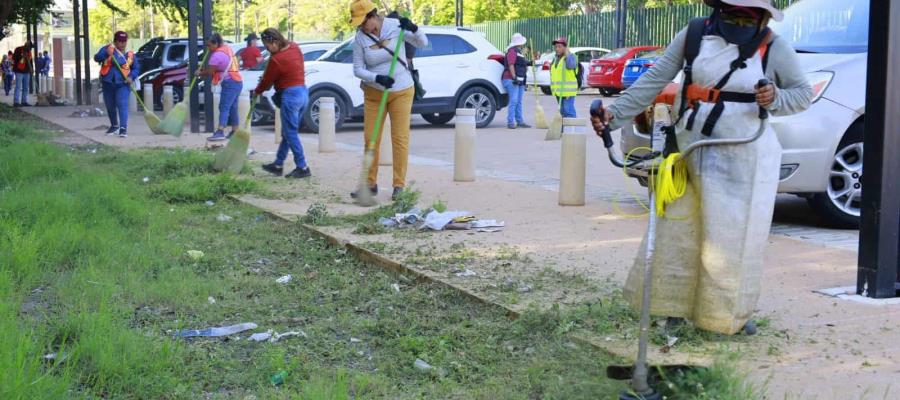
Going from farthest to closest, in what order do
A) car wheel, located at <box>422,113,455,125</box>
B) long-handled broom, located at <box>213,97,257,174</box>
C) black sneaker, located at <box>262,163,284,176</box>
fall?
car wheel, located at <box>422,113,455,125</box> → black sneaker, located at <box>262,163,284,176</box> → long-handled broom, located at <box>213,97,257,174</box>

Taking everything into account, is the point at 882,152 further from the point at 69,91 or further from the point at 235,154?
the point at 69,91

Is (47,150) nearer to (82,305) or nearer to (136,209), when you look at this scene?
(136,209)

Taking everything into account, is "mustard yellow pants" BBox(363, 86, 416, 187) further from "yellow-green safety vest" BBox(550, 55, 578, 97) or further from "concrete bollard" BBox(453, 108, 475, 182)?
"yellow-green safety vest" BBox(550, 55, 578, 97)

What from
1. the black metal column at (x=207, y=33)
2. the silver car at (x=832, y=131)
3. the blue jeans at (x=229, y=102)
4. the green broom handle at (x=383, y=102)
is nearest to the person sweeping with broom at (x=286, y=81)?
the green broom handle at (x=383, y=102)

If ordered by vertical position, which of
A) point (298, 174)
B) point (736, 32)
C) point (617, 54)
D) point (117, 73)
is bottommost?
point (298, 174)

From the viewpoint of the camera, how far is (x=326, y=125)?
603 inches

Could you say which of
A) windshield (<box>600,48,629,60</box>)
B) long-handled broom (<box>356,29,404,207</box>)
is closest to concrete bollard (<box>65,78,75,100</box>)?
windshield (<box>600,48,629,60</box>)

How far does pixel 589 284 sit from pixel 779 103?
2092 mm

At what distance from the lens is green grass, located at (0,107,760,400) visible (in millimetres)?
4707

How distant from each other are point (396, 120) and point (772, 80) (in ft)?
18.0

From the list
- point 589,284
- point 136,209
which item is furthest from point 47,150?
point 589,284

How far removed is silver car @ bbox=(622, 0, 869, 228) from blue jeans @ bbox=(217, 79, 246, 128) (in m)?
10.3

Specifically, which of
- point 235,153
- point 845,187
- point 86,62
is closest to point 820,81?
point 845,187

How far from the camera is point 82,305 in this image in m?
5.95
